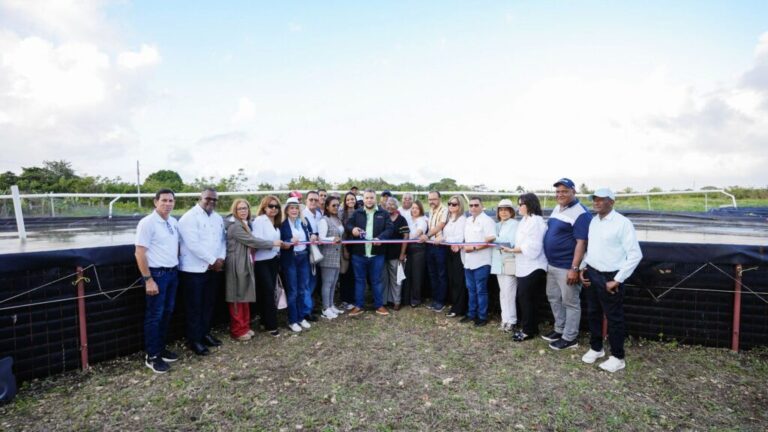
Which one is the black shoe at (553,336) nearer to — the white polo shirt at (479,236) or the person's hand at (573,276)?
the person's hand at (573,276)

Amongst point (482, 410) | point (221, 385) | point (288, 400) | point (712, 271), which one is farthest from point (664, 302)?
point (221, 385)

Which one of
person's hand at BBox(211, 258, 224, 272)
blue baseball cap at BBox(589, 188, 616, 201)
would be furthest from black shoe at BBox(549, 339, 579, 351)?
person's hand at BBox(211, 258, 224, 272)

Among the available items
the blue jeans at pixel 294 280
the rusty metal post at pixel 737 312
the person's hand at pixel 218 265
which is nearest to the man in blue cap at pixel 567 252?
the rusty metal post at pixel 737 312

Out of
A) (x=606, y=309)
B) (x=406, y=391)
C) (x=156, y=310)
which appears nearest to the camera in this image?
(x=406, y=391)

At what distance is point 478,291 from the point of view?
17.5 feet

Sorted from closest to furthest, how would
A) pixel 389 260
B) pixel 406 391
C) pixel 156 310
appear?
pixel 406 391 < pixel 156 310 < pixel 389 260

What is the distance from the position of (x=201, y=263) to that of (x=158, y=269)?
0.42 metres

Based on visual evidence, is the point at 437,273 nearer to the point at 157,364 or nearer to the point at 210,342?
the point at 210,342

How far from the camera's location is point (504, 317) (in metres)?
5.09

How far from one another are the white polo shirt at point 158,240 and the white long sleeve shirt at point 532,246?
12.2 ft

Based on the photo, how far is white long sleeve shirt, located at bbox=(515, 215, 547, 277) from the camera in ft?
15.0

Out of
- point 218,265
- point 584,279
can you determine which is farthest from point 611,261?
point 218,265

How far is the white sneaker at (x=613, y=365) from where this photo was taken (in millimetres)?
3836

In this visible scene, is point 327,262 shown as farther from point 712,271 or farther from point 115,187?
point 115,187
